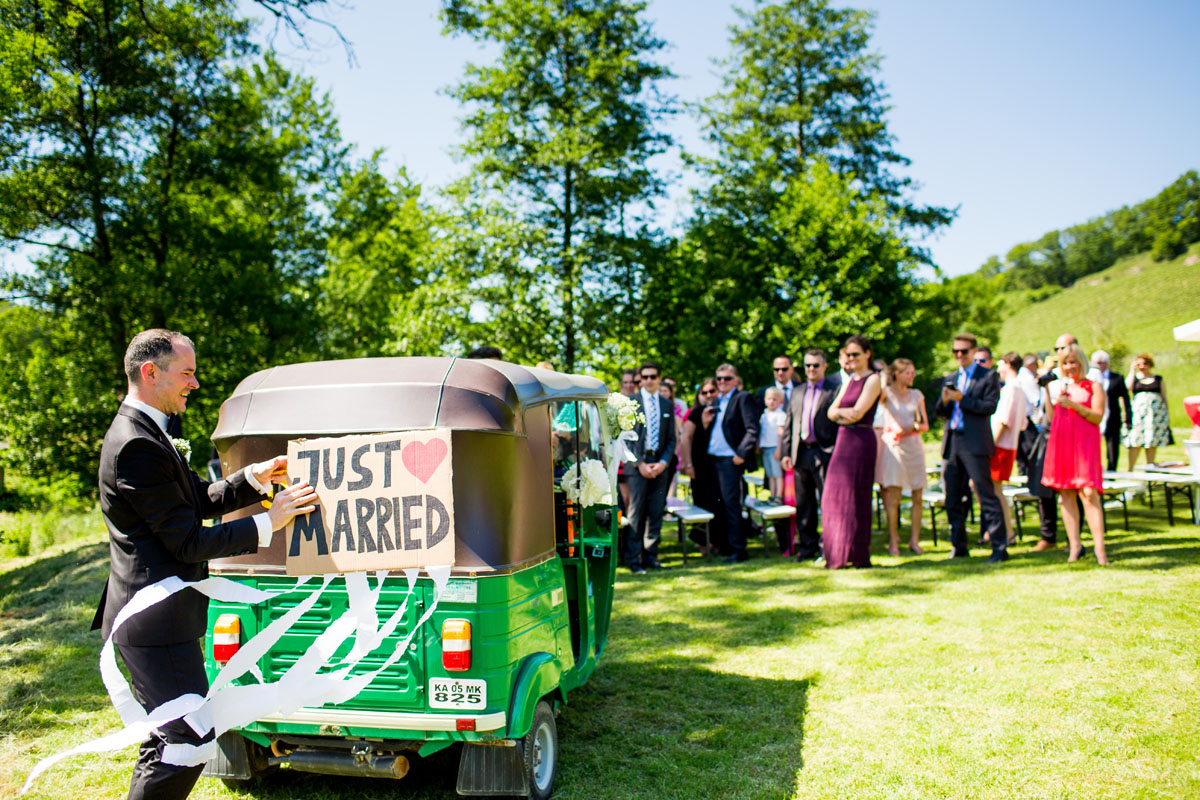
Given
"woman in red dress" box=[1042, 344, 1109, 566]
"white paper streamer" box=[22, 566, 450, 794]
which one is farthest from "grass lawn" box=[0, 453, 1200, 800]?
"white paper streamer" box=[22, 566, 450, 794]

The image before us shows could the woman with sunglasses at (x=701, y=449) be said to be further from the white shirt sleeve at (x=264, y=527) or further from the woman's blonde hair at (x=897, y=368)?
the white shirt sleeve at (x=264, y=527)

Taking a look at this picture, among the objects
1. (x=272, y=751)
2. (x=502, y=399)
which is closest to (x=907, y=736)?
(x=502, y=399)

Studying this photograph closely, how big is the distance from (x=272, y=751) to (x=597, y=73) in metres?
21.8

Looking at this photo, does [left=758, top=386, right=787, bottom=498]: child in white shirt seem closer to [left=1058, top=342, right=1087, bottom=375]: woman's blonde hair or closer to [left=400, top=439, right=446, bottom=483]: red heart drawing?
[left=1058, top=342, right=1087, bottom=375]: woman's blonde hair

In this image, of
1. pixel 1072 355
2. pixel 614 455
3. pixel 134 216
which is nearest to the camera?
pixel 614 455

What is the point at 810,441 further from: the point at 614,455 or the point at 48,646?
the point at 48,646

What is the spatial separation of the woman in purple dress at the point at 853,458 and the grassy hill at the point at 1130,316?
100ft

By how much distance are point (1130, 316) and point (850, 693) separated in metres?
72.2

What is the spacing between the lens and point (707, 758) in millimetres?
4688

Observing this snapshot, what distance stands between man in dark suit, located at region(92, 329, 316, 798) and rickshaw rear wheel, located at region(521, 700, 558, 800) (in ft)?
4.69

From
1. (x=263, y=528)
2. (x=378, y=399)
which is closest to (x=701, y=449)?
(x=378, y=399)

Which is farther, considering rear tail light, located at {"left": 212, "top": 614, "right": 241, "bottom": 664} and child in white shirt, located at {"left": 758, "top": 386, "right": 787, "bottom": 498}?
child in white shirt, located at {"left": 758, "top": 386, "right": 787, "bottom": 498}

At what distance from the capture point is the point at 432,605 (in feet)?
11.6

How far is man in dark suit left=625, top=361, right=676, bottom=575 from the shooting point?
9.77m
